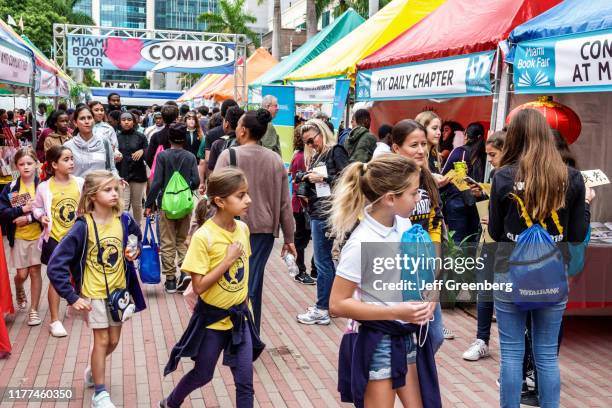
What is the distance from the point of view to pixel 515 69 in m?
6.28

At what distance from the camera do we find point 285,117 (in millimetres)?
11672

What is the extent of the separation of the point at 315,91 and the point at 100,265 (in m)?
8.51

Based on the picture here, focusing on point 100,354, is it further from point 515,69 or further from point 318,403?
point 515,69

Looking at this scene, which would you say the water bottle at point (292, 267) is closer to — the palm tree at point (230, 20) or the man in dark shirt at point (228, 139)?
the man in dark shirt at point (228, 139)

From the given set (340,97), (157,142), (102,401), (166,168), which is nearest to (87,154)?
(166,168)

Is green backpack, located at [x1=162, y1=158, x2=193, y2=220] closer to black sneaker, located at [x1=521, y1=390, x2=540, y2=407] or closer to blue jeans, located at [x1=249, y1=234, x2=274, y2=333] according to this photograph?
blue jeans, located at [x1=249, y1=234, x2=274, y2=333]

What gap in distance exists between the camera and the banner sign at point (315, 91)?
1148 cm

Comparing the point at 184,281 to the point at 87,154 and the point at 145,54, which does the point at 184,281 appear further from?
the point at 145,54

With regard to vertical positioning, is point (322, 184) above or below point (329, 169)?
below

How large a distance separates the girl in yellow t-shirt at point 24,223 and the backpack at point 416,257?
13.9ft

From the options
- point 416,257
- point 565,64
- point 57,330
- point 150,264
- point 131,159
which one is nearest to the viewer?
point 416,257

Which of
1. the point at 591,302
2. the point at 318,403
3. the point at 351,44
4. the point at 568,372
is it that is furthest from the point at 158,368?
the point at 351,44

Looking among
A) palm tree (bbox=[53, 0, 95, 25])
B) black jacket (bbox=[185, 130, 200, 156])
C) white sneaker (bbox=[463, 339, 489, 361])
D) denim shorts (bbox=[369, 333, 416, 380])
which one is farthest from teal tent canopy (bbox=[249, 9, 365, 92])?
palm tree (bbox=[53, 0, 95, 25])

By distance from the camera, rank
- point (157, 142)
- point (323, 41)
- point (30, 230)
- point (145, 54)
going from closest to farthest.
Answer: point (30, 230), point (157, 142), point (323, 41), point (145, 54)
